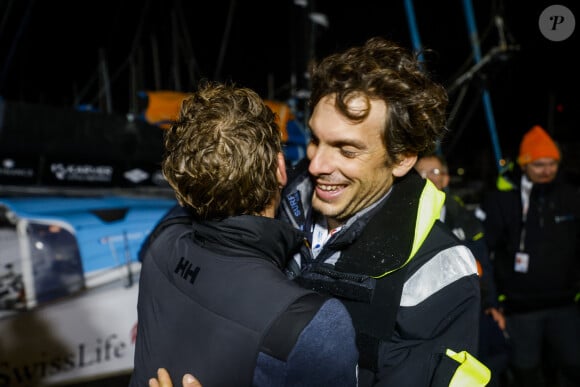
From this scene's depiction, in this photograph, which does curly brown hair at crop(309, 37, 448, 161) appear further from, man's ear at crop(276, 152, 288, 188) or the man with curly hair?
man's ear at crop(276, 152, 288, 188)

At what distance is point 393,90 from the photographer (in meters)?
1.37

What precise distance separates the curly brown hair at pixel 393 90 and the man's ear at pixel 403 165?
0.08 feet

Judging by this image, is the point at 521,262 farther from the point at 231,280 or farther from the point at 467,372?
the point at 231,280

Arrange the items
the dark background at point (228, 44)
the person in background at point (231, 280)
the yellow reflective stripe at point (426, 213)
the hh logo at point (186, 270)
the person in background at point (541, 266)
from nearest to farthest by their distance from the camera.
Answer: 1. the person in background at point (231, 280)
2. the hh logo at point (186, 270)
3. the yellow reflective stripe at point (426, 213)
4. the person in background at point (541, 266)
5. the dark background at point (228, 44)

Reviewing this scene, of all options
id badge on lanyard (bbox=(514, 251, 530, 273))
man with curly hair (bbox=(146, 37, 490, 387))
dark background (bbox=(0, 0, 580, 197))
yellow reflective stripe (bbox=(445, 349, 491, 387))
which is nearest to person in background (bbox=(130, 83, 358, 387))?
man with curly hair (bbox=(146, 37, 490, 387))

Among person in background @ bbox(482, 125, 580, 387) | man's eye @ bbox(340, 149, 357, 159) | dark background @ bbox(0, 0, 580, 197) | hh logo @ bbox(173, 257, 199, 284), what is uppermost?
dark background @ bbox(0, 0, 580, 197)

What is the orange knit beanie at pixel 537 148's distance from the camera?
3.16 meters

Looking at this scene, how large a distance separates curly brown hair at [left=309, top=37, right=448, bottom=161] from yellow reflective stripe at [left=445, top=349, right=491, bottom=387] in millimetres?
662

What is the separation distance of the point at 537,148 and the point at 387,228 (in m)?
2.49

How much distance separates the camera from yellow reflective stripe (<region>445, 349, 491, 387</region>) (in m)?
1.14

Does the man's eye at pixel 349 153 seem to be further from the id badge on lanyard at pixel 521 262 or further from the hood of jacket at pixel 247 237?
the id badge on lanyard at pixel 521 262

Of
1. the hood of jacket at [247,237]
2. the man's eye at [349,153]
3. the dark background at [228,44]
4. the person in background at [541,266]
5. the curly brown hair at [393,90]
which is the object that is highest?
the dark background at [228,44]

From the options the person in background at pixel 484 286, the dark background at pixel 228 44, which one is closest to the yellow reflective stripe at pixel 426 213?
the person in background at pixel 484 286

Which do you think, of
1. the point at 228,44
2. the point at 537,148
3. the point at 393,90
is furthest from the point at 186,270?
the point at 228,44
